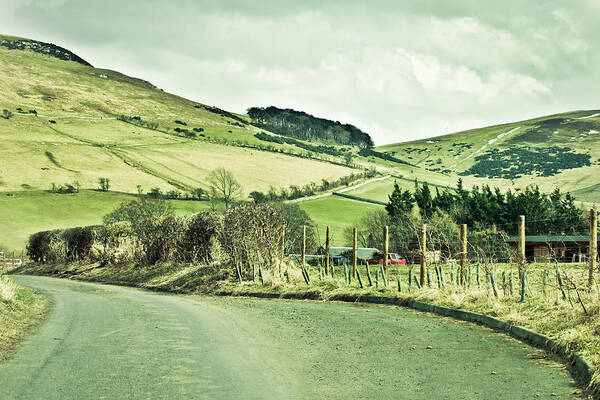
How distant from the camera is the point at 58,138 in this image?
13325 centimetres

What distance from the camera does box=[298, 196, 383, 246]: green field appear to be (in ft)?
296

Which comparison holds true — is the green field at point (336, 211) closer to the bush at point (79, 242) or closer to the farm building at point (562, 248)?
the farm building at point (562, 248)

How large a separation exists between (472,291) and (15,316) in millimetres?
10879

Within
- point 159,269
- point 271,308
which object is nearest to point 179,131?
point 159,269

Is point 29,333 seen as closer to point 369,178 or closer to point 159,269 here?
point 159,269

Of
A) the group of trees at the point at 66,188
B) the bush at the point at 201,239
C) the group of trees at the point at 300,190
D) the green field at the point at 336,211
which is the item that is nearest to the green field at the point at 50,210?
the group of trees at the point at 66,188

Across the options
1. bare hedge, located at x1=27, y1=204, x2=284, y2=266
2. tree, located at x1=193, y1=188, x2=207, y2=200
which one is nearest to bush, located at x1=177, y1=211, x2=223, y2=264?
bare hedge, located at x1=27, y1=204, x2=284, y2=266

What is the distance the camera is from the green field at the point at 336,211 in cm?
9019

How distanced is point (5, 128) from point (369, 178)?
83.0 metres

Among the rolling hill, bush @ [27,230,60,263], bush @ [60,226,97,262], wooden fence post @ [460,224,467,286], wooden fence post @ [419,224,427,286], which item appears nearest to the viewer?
wooden fence post @ [460,224,467,286]

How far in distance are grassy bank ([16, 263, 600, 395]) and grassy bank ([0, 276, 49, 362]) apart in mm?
7848

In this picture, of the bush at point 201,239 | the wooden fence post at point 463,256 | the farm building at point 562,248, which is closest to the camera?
the wooden fence post at point 463,256

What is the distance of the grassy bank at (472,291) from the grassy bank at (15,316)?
785 cm

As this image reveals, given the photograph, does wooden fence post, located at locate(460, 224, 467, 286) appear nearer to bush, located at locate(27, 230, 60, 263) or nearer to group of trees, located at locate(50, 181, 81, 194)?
bush, located at locate(27, 230, 60, 263)
